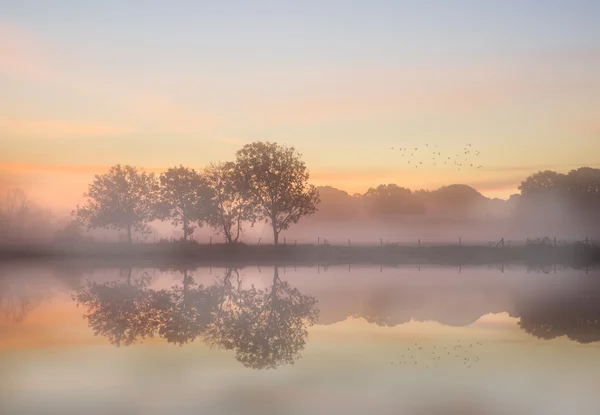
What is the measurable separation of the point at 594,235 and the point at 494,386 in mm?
190756

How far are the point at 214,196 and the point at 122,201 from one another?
1212 inches

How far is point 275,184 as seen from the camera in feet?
411

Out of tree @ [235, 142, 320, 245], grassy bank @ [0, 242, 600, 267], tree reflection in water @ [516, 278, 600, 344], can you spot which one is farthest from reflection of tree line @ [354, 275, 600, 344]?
tree @ [235, 142, 320, 245]

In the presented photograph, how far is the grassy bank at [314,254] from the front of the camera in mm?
99500

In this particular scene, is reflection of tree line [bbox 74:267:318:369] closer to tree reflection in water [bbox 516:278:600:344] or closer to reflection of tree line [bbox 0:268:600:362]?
reflection of tree line [bbox 0:268:600:362]

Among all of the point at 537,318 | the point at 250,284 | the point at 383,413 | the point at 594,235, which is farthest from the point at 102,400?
the point at 594,235

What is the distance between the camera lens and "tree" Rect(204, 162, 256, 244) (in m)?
131

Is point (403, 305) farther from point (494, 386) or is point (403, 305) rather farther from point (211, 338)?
point (494, 386)

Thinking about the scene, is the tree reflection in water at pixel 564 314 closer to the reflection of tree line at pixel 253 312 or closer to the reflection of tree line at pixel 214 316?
the reflection of tree line at pixel 253 312

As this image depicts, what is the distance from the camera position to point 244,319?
118 ft

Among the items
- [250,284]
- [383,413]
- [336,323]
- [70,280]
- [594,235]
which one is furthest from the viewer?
[594,235]

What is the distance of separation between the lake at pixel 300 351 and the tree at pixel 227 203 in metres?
79.3

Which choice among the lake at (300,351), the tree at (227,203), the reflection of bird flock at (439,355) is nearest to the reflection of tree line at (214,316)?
the lake at (300,351)

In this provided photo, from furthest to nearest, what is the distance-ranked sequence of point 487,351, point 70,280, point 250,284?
point 70,280
point 250,284
point 487,351
